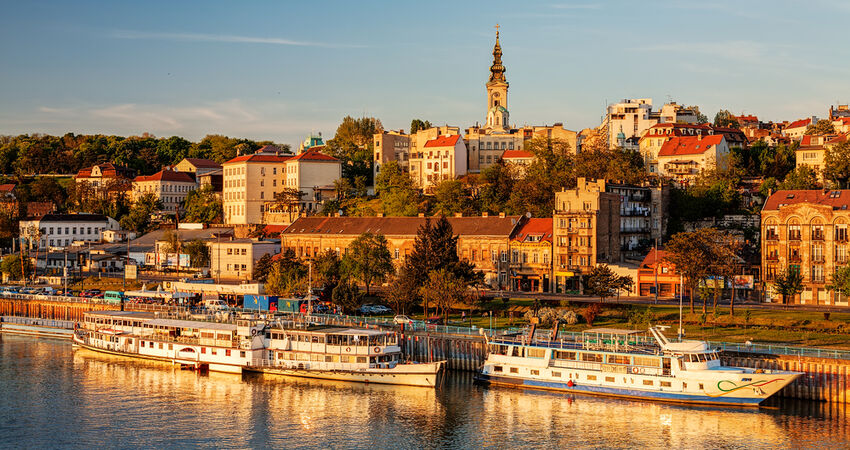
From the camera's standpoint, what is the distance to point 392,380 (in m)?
63.1

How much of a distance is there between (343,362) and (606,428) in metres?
20.8

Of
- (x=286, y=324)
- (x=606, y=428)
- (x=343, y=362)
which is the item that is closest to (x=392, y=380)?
(x=343, y=362)

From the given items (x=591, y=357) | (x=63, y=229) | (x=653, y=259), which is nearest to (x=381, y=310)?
(x=653, y=259)

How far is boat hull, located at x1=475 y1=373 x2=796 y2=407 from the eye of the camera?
5559 centimetres

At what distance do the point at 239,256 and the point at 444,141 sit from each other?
4537 centimetres

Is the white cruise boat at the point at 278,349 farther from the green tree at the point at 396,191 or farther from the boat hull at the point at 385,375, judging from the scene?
the green tree at the point at 396,191

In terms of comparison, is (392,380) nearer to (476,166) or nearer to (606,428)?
(606,428)

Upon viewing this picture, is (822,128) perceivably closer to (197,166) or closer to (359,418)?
(359,418)

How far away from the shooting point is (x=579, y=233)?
94.3 metres

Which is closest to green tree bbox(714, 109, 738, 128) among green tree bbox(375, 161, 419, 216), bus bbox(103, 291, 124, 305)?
green tree bbox(375, 161, 419, 216)

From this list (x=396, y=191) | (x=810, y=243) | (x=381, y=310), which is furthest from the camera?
(x=396, y=191)

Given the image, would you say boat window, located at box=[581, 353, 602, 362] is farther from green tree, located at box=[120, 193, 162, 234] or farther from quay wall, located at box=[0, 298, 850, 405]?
green tree, located at box=[120, 193, 162, 234]

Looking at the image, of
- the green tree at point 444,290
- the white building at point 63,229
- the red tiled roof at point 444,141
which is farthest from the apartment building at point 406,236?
the white building at point 63,229

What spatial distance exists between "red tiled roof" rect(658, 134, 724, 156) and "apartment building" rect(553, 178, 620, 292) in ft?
109
